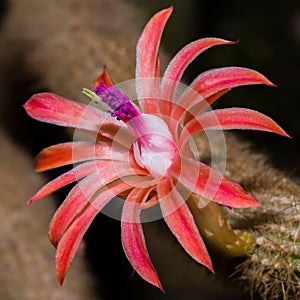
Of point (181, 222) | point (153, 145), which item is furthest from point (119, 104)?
point (181, 222)

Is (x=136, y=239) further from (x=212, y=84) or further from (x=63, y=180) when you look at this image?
(x=212, y=84)

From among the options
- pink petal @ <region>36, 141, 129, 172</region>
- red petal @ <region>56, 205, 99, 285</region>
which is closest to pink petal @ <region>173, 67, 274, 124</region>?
pink petal @ <region>36, 141, 129, 172</region>

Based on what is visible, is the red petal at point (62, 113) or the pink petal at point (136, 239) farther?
the red petal at point (62, 113)

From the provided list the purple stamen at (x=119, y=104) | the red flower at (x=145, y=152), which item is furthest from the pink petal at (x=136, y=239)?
the purple stamen at (x=119, y=104)

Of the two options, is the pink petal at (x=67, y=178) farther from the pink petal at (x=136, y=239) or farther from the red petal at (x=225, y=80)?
the red petal at (x=225, y=80)

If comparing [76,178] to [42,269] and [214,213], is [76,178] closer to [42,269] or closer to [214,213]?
[214,213]

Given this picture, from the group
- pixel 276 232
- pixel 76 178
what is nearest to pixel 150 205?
pixel 76 178
